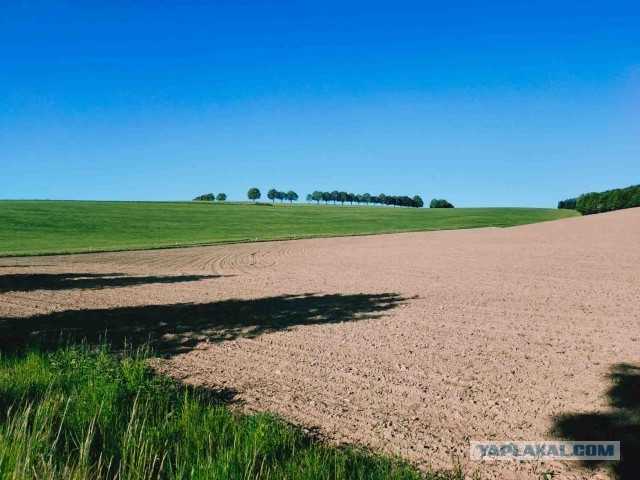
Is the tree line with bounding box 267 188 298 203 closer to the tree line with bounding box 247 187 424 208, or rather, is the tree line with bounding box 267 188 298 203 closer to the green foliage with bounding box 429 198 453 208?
the tree line with bounding box 247 187 424 208

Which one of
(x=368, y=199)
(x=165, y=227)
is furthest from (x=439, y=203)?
(x=165, y=227)

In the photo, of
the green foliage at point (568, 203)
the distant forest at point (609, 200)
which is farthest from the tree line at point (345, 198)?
the distant forest at point (609, 200)

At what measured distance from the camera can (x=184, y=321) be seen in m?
11.9

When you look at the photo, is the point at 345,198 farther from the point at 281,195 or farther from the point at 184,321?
the point at 184,321

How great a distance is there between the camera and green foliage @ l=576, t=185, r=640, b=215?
3332 inches

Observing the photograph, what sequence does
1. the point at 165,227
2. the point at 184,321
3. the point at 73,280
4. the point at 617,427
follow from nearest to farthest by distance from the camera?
1. the point at 617,427
2. the point at 184,321
3. the point at 73,280
4. the point at 165,227

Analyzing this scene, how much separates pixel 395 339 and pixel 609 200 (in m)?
101

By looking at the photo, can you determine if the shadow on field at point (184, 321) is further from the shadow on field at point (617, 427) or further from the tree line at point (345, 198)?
the tree line at point (345, 198)

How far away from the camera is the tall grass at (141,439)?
398cm

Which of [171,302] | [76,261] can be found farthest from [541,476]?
[76,261]

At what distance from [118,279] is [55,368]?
577 inches

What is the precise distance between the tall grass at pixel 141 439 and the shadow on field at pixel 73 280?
1272cm

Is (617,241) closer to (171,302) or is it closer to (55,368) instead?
(171,302)

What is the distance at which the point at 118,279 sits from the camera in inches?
811
